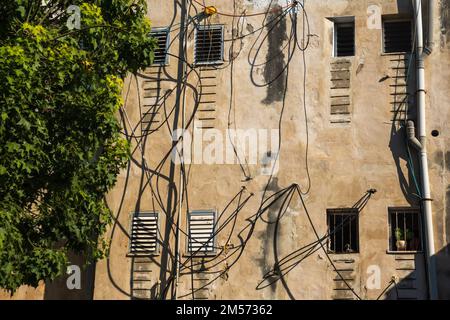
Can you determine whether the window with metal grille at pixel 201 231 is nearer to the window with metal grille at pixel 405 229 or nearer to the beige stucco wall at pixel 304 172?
the beige stucco wall at pixel 304 172

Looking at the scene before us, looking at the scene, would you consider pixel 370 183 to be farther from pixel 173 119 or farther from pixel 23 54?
pixel 23 54

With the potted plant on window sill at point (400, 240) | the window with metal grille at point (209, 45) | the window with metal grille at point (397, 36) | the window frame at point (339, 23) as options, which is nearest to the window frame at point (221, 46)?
the window with metal grille at point (209, 45)

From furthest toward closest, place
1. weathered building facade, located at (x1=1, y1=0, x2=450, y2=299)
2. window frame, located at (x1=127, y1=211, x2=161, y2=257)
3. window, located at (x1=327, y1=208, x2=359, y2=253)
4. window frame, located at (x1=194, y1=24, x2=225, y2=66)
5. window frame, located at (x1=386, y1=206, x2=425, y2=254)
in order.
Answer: window frame, located at (x1=194, y1=24, x2=225, y2=66), window frame, located at (x1=127, y1=211, x2=161, y2=257), window, located at (x1=327, y1=208, x2=359, y2=253), weathered building facade, located at (x1=1, y1=0, x2=450, y2=299), window frame, located at (x1=386, y1=206, x2=425, y2=254)

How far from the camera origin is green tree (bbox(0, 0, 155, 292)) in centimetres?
1270

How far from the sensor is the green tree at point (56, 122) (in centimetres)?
1270

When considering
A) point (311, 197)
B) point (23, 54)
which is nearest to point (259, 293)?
point (311, 197)

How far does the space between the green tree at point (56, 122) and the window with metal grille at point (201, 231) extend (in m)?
2.92

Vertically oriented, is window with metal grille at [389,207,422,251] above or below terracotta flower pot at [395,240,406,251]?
above

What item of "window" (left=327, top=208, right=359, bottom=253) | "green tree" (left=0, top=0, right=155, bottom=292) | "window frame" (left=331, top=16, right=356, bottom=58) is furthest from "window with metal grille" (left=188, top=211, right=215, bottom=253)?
"window frame" (left=331, top=16, right=356, bottom=58)

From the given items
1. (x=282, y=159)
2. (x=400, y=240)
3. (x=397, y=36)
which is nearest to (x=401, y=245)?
(x=400, y=240)

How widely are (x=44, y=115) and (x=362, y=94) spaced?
680cm

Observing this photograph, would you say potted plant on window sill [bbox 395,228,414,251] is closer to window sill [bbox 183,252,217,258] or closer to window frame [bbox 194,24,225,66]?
window sill [bbox 183,252,217,258]

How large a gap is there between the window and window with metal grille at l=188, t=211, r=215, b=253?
239 centimetres

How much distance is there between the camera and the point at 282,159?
17.2m
